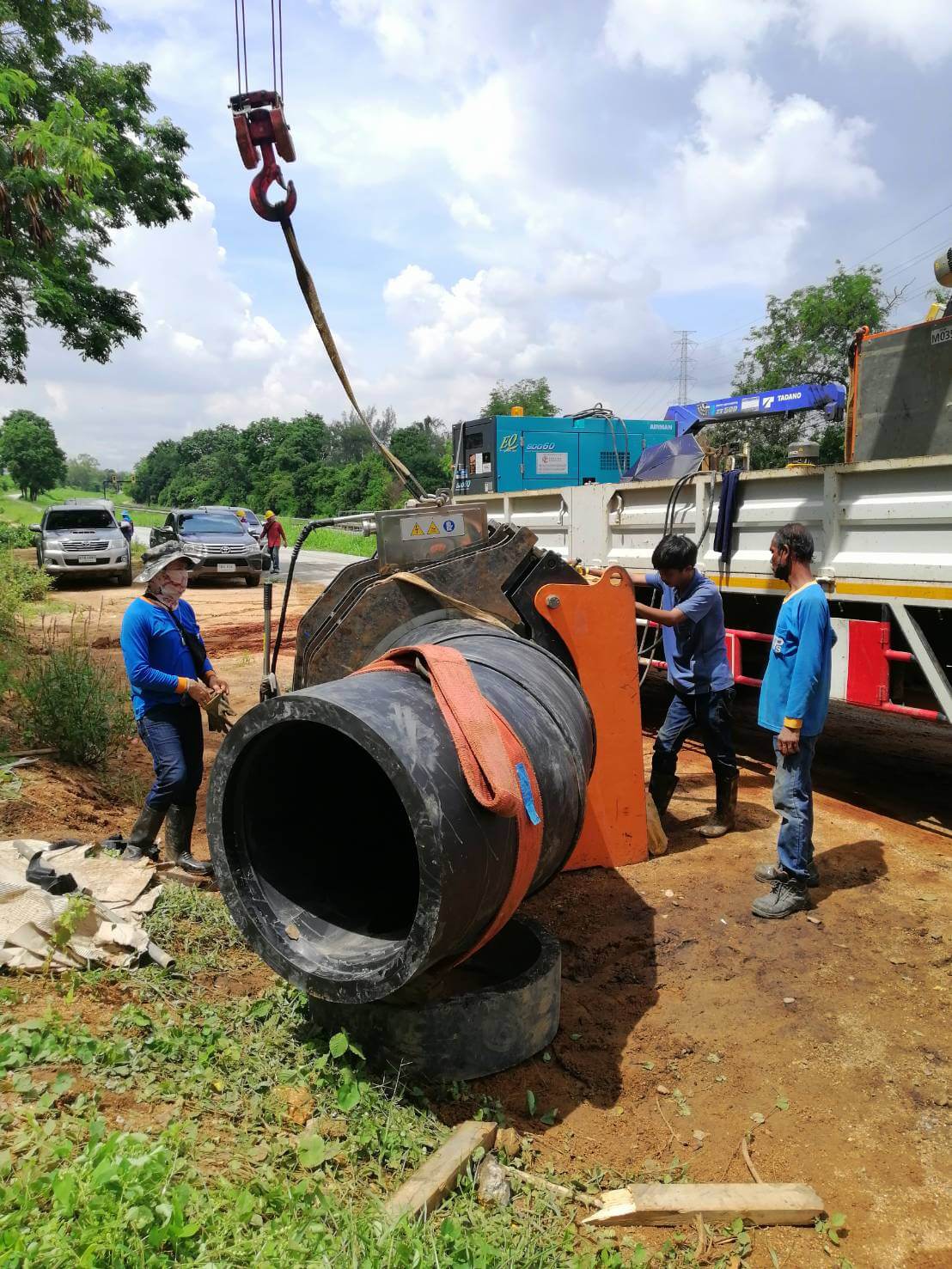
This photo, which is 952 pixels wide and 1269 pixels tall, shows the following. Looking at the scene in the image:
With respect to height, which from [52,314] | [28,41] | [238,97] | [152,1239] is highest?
[28,41]

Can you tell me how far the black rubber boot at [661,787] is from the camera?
5156mm

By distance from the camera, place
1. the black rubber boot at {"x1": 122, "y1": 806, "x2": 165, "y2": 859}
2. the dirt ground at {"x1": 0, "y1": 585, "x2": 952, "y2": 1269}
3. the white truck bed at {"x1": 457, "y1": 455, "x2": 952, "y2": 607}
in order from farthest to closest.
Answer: the white truck bed at {"x1": 457, "y1": 455, "x2": 952, "y2": 607} → the black rubber boot at {"x1": 122, "y1": 806, "x2": 165, "y2": 859} → the dirt ground at {"x1": 0, "y1": 585, "x2": 952, "y2": 1269}

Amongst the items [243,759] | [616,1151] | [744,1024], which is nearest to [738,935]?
[744,1024]

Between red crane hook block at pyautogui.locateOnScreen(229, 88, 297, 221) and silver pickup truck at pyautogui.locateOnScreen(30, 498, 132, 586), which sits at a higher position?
red crane hook block at pyautogui.locateOnScreen(229, 88, 297, 221)

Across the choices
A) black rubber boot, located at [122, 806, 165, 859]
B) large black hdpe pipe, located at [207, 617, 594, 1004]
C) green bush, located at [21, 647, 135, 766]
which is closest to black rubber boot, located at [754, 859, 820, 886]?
large black hdpe pipe, located at [207, 617, 594, 1004]

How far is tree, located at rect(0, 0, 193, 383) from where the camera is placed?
5.37m

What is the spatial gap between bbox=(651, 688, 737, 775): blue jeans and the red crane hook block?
315 centimetres

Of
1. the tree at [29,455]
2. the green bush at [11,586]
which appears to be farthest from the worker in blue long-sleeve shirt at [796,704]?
the tree at [29,455]

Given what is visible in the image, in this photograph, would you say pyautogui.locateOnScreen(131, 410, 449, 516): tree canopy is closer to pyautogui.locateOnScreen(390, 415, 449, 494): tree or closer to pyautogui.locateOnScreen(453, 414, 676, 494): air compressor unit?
pyautogui.locateOnScreen(390, 415, 449, 494): tree

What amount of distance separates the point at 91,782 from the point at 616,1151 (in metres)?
4.06

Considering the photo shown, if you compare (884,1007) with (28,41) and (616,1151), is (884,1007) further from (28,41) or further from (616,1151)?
(28,41)

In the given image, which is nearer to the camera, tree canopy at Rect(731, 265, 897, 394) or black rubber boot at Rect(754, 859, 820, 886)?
black rubber boot at Rect(754, 859, 820, 886)

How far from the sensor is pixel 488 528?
4.13 meters

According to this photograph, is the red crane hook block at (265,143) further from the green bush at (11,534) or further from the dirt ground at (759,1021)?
the green bush at (11,534)
